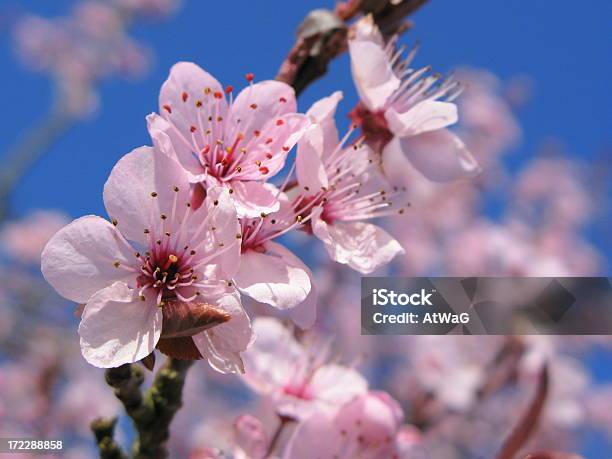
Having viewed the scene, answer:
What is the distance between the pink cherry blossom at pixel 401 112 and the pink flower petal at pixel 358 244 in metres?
0.12

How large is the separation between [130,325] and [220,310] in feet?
0.35

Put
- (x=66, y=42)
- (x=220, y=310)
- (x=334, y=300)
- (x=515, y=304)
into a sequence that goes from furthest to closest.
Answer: (x=66, y=42) → (x=334, y=300) → (x=515, y=304) → (x=220, y=310)

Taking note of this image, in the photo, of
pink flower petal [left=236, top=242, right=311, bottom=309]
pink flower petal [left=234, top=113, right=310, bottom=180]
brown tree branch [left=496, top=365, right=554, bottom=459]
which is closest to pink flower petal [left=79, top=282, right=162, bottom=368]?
pink flower petal [left=236, top=242, right=311, bottom=309]

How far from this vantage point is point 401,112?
3.60ft

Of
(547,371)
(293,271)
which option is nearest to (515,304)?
(547,371)

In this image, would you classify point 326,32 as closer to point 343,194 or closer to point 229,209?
point 343,194

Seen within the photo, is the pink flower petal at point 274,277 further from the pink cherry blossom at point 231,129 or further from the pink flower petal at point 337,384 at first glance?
the pink flower petal at point 337,384

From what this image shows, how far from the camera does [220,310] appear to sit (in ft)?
2.41

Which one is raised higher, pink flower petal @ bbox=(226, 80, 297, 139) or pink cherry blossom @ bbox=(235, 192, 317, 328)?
pink flower petal @ bbox=(226, 80, 297, 139)

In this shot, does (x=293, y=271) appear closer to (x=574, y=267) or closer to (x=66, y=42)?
(x=574, y=267)

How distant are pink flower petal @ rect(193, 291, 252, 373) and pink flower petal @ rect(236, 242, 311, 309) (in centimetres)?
3

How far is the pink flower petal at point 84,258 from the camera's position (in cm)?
76

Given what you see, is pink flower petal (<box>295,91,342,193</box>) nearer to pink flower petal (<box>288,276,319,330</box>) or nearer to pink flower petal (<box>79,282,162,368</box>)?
pink flower petal (<box>288,276,319,330</box>)

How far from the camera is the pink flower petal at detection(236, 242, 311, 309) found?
78 cm
